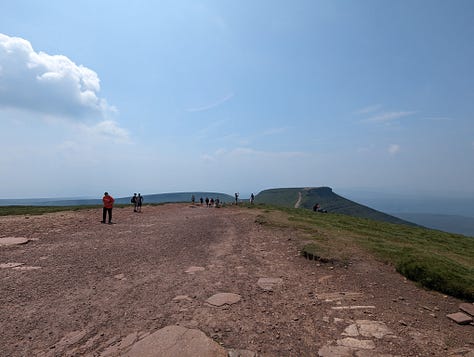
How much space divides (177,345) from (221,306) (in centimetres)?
182

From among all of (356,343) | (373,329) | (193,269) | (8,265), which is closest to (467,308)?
(373,329)

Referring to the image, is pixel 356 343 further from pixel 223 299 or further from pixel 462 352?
pixel 223 299

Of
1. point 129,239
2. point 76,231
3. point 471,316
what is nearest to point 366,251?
point 471,316

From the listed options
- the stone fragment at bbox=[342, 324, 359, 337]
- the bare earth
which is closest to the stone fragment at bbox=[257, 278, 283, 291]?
the bare earth

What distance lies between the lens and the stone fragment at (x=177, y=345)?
4473mm

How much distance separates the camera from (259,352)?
15.1ft

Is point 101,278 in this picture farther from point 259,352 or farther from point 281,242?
point 281,242

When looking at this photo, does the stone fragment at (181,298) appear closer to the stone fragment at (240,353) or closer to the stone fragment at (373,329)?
the stone fragment at (240,353)

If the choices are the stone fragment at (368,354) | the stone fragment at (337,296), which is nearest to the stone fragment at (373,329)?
the stone fragment at (368,354)

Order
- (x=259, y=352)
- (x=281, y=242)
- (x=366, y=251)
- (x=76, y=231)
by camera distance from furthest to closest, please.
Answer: (x=76, y=231) < (x=281, y=242) < (x=366, y=251) < (x=259, y=352)

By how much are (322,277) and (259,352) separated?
16.0 ft

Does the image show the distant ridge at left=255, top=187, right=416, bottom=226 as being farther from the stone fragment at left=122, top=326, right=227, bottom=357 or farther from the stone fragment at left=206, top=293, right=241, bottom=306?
the stone fragment at left=122, top=326, right=227, bottom=357

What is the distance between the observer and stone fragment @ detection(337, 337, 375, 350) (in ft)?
15.7

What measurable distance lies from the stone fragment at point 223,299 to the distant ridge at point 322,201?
11179 centimetres
